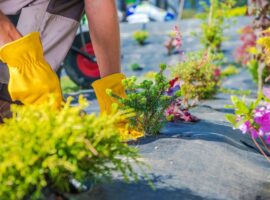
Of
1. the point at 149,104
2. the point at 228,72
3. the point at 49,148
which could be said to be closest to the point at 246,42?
the point at 228,72

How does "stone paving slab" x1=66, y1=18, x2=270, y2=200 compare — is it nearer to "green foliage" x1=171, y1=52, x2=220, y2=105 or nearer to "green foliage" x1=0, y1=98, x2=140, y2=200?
"green foliage" x1=0, y1=98, x2=140, y2=200

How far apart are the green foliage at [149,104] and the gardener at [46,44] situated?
0.15m

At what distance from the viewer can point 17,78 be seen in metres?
2.25

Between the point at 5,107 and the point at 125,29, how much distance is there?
11.2 metres

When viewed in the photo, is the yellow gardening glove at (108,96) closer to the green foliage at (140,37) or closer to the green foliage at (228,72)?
the green foliage at (228,72)

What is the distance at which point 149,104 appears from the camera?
9.05 feet

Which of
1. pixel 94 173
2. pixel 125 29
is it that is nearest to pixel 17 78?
pixel 94 173

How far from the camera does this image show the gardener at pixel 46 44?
7.40ft

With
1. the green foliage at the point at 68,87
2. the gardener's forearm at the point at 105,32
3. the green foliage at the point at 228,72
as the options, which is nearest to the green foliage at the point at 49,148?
the gardener's forearm at the point at 105,32

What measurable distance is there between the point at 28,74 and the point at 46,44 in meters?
0.80

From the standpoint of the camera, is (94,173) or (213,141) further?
(213,141)

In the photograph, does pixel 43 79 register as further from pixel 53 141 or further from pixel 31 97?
pixel 53 141

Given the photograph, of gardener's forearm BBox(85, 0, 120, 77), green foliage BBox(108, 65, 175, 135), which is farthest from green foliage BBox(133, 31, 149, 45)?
green foliage BBox(108, 65, 175, 135)

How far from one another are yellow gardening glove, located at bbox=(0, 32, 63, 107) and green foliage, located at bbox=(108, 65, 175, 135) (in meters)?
0.44
